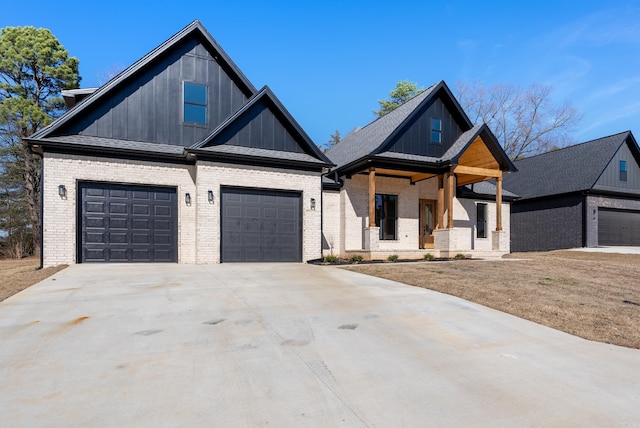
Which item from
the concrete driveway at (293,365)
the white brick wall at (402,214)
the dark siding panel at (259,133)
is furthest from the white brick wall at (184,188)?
the concrete driveway at (293,365)

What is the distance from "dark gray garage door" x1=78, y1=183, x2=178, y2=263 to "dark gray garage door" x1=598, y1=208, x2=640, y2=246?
2390cm

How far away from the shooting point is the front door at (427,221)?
57.9 ft

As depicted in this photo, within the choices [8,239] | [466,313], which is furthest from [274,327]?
[8,239]

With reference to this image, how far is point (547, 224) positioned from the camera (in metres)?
22.5

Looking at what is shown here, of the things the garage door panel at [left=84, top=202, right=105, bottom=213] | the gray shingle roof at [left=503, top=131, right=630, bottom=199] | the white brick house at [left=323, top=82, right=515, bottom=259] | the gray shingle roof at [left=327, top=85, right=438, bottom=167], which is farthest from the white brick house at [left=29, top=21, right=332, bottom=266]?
the gray shingle roof at [left=503, top=131, right=630, bottom=199]

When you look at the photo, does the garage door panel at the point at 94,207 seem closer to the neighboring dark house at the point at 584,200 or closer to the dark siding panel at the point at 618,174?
the neighboring dark house at the point at 584,200

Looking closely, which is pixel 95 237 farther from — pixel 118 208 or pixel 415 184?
pixel 415 184

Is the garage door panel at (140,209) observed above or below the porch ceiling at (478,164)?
below

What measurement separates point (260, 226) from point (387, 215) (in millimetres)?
6669

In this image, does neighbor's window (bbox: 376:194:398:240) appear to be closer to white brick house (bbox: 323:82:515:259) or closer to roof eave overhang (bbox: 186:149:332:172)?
white brick house (bbox: 323:82:515:259)

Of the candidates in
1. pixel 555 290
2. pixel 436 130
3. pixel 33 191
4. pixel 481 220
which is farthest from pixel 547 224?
pixel 33 191

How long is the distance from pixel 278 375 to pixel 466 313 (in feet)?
12.5

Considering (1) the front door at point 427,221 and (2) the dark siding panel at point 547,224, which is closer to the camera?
(1) the front door at point 427,221

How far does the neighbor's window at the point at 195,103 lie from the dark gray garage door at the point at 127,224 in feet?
9.34
